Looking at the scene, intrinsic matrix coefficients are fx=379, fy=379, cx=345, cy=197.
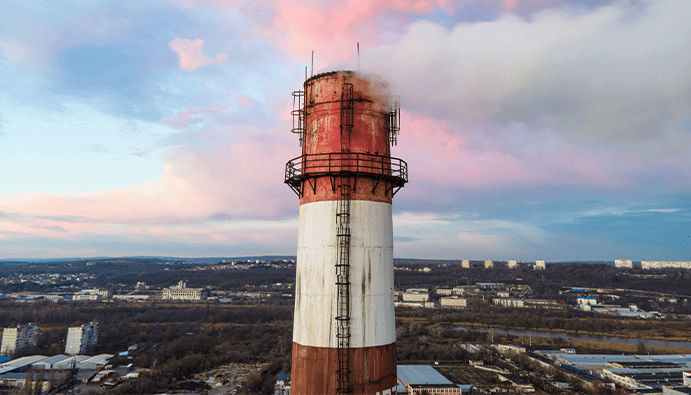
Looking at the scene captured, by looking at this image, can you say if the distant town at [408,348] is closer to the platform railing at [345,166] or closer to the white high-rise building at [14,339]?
the white high-rise building at [14,339]

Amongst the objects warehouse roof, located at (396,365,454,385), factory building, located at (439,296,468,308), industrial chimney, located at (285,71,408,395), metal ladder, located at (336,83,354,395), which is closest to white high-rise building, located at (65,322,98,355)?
warehouse roof, located at (396,365,454,385)

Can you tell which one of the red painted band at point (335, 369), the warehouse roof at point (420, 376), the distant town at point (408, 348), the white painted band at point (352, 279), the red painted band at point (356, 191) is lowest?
the distant town at point (408, 348)

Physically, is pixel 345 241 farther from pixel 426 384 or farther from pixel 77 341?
pixel 77 341

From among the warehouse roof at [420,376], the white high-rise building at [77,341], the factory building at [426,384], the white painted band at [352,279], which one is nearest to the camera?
the white painted band at [352,279]

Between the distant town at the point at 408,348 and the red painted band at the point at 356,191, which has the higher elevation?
the red painted band at the point at 356,191

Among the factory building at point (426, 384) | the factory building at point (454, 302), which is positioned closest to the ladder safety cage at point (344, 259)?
the factory building at point (426, 384)

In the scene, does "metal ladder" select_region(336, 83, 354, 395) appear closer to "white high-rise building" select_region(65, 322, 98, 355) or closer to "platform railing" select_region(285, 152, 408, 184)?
"platform railing" select_region(285, 152, 408, 184)

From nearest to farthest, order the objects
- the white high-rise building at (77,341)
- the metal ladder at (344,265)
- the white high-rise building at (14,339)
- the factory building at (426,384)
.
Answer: the metal ladder at (344,265)
the factory building at (426,384)
the white high-rise building at (14,339)
the white high-rise building at (77,341)
